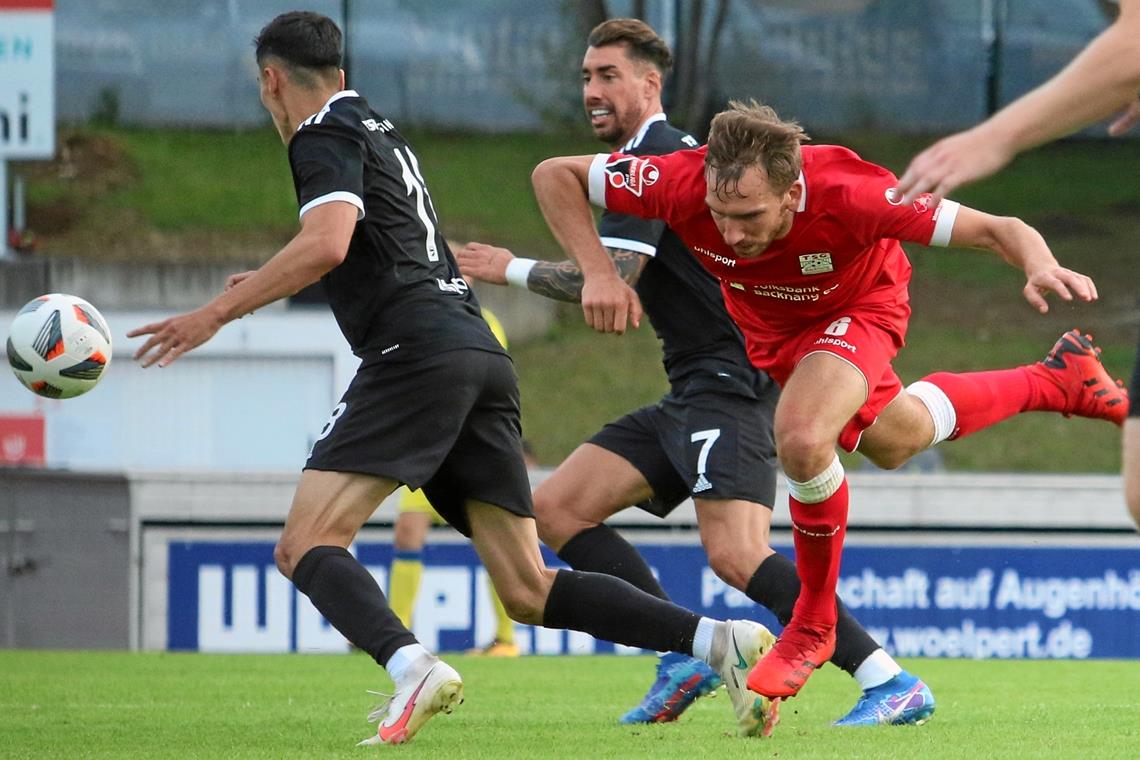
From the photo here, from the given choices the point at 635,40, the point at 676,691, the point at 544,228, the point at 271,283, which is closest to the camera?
the point at 271,283

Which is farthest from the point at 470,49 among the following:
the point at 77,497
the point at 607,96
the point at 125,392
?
the point at 607,96

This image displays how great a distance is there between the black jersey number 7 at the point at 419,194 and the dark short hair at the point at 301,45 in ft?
1.14

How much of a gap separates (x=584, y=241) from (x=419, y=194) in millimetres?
551

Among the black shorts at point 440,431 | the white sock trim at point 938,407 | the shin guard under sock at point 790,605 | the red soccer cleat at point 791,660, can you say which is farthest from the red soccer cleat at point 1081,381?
the black shorts at point 440,431

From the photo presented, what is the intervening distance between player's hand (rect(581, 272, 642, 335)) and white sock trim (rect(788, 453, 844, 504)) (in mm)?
704

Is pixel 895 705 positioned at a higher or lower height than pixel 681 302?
lower

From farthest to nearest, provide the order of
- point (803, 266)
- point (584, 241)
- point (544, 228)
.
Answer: point (544, 228) < point (584, 241) < point (803, 266)

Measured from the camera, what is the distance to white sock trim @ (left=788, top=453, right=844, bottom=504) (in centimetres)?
534

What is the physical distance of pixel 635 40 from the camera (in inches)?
252

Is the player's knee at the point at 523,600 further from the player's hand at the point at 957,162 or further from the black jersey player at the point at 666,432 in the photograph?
the player's hand at the point at 957,162

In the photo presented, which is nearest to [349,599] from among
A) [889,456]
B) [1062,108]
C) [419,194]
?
[419,194]

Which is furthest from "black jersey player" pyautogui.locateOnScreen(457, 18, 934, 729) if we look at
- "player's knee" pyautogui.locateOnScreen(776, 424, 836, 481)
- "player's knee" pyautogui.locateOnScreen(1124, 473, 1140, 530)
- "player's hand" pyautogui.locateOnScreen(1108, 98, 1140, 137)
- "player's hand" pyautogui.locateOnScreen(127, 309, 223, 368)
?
"player's hand" pyautogui.locateOnScreen(1108, 98, 1140, 137)

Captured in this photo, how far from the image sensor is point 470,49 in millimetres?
24547

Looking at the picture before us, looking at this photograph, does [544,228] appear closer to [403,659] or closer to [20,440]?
[20,440]
